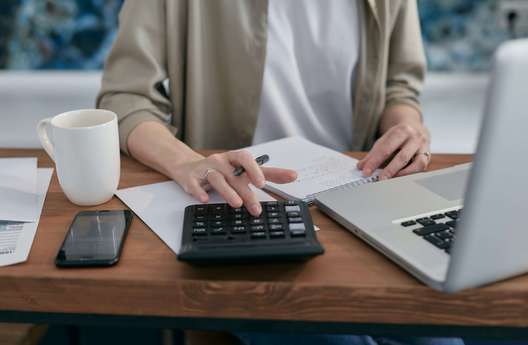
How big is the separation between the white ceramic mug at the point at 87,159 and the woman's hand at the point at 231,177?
0.11 metres

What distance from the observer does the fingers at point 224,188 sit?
78cm

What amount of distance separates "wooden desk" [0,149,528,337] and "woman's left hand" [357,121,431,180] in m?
0.27

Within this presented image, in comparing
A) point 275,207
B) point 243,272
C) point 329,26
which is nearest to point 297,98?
point 329,26

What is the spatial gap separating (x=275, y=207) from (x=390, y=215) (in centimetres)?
14

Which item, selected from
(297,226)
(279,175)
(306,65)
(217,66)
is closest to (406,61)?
(306,65)

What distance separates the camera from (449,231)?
716 mm

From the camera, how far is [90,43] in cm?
207

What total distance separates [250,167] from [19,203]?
33cm

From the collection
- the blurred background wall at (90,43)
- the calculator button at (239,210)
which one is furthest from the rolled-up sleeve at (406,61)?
the calculator button at (239,210)

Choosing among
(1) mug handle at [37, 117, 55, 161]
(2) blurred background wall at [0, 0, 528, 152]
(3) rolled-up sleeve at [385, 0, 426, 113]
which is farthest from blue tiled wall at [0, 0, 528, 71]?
(1) mug handle at [37, 117, 55, 161]

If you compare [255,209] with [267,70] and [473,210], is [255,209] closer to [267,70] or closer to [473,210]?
[473,210]

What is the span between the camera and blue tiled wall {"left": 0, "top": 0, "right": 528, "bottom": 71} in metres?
2.03

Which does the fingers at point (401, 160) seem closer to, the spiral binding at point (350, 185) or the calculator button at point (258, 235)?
the spiral binding at point (350, 185)

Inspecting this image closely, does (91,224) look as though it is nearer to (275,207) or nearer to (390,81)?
(275,207)
